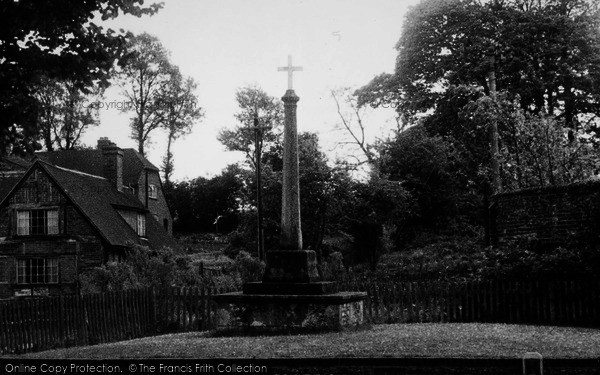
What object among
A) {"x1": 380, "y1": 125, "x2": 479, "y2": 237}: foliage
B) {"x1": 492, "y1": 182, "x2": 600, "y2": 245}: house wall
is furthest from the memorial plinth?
{"x1": 380, "y1": 125, "x2": 479, "y2": 237}: foliage

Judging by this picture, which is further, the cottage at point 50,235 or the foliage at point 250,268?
the cottage at point 50,235

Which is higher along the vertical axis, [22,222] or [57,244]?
[22,222]

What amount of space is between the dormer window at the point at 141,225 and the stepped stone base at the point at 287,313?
28055mm

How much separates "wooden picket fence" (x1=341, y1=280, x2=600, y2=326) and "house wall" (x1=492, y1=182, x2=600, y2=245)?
171cm

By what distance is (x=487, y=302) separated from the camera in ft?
58.1

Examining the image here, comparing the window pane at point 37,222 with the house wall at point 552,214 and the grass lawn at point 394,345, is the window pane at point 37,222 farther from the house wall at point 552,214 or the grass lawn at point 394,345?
the house wall at point 552,214

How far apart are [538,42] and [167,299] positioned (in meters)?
24.5

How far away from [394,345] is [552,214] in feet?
30.0

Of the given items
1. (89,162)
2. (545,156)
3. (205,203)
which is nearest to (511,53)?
(545,156)

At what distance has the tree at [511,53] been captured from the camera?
3412 centimetres

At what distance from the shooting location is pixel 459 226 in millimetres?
35562

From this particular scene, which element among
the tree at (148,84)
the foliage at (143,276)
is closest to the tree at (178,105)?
the tree at (148,84)

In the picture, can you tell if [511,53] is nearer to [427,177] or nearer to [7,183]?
[427,177]

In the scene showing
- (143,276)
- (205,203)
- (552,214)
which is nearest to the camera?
(552,214)
